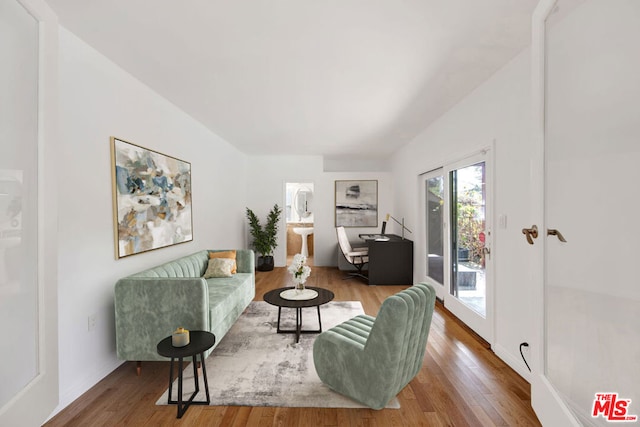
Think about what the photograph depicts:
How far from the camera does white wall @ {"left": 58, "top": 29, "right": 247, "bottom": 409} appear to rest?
2.06m

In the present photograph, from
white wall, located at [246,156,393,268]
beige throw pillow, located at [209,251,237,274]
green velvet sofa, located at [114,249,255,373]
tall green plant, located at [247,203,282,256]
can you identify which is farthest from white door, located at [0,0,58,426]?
white wall, located at [246,156,393,268]

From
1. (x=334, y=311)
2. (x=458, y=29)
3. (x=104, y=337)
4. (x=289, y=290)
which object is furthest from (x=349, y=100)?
(x=104, y=337)

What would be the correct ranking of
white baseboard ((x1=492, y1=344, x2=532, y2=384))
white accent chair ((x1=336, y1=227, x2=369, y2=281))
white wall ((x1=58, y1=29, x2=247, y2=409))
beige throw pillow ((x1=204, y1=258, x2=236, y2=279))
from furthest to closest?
white accent chair ((x1=336, y1=227, x2=369, y2=281)) < beige throw pillow ((x1=204, y1=258, x2=236, y2=279)) < white baseboard ((x1=492, y1=344, x2=532, y2=384)) < white wall ((x1=58, y1=29, x2=247, y2=409))

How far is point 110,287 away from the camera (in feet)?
8.10

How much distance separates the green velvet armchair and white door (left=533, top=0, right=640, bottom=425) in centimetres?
75

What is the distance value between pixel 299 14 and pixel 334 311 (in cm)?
327

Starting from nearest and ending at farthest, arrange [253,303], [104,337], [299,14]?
1. [299,14]
2. [104,337]
3. [253,303]

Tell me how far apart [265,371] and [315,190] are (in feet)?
15.8

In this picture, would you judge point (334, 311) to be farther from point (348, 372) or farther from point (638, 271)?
point (638, 271)

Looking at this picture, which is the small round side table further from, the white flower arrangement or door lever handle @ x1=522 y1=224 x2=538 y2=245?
door lever handle @ x1=522 y1=224 x2=538 y2=245

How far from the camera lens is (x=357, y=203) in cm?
696

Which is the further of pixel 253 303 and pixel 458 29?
pixel 253 303

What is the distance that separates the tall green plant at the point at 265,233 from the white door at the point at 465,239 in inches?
133

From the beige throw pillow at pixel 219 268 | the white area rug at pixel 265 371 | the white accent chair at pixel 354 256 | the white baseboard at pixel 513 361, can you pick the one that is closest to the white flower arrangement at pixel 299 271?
the white area rug at pixel 265 371
